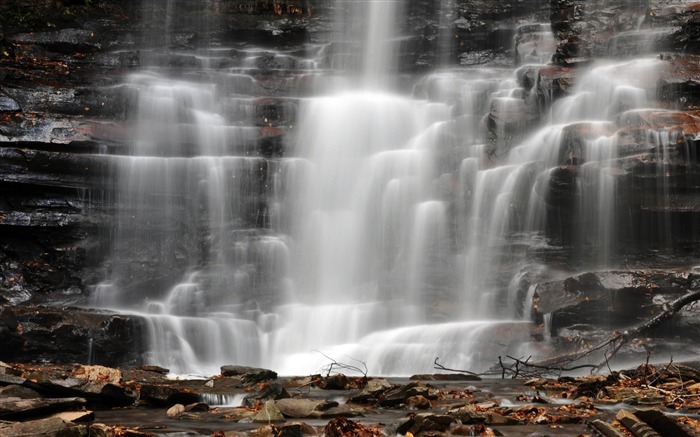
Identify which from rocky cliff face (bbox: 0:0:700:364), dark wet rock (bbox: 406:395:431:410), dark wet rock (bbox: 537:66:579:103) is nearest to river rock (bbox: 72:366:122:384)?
rocky cliff face (bbox: 0:0:700:364)

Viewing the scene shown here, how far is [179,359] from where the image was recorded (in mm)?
12852

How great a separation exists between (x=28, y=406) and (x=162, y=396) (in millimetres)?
1920

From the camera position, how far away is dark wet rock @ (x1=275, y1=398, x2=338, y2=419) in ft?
22.5

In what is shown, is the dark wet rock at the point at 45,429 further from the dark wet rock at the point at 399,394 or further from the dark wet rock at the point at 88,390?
the dark wet rock at the point at 399,394

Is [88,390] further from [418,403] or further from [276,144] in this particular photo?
[276,144]

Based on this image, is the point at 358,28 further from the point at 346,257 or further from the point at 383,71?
the point at 346,257

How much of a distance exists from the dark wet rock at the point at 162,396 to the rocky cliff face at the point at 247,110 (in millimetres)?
5331

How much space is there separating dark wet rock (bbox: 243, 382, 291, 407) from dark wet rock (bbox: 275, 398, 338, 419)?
705 mm

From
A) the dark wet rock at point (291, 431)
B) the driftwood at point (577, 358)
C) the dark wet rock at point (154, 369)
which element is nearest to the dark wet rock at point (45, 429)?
the dark wet rock at point (291, 431)

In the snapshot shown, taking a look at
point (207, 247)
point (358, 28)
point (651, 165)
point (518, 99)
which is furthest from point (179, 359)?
point (358, 28)

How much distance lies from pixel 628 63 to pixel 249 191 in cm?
1113

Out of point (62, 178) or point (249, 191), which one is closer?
point (62, 178)

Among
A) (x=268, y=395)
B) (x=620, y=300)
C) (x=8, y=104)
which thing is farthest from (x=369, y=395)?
(x=8, y=104)

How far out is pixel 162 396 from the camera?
768 cm
